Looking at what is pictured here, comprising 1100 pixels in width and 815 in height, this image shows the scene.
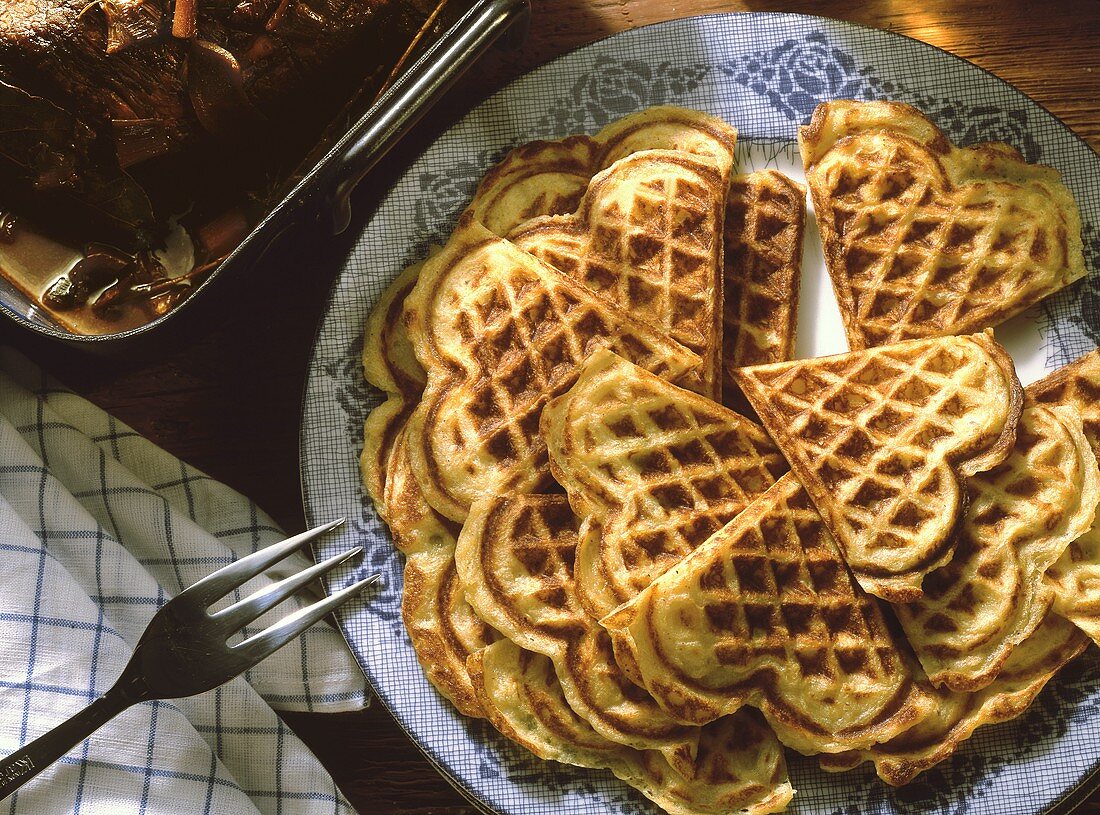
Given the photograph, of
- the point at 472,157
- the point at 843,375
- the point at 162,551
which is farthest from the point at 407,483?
the point at 843,375

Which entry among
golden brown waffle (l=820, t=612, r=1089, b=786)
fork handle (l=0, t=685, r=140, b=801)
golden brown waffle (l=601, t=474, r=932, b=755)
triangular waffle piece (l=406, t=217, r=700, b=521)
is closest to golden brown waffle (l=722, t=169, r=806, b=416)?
triangular waffle piece (l=406, t=217, r=700, b=521)

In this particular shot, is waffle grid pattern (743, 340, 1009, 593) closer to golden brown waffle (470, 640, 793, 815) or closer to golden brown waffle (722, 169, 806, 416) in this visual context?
golden brown waffle (722, 169, 806, 416)

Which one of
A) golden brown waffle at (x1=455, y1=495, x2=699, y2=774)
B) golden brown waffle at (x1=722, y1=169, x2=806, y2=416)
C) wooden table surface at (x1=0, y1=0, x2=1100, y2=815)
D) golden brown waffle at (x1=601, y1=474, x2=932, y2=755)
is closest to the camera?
golden brown waffle at (x1=601, y1=474, x2=932, y2=755)

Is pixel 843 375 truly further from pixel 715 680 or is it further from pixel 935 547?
pixel 715 680

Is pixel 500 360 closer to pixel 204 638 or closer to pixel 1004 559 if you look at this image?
pixel 204 638

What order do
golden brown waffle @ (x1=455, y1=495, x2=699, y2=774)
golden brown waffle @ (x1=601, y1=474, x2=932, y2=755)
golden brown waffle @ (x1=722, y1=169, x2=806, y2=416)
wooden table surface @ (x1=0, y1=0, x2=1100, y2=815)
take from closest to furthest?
1. golden brown waffle @ (x1=601, y1=474, x2=932, y2=755)
2. golden brown waffle @ (x1=455, y1=495, x2=699, y2=774)
3. golden brown waffle @ (x1=722, y1=169, x2=806, y2=416)
4. wooden table surface @ (x1=0, y1=0, x2=1100, y2=815)

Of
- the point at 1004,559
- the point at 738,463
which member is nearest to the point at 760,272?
the point at 738,463
